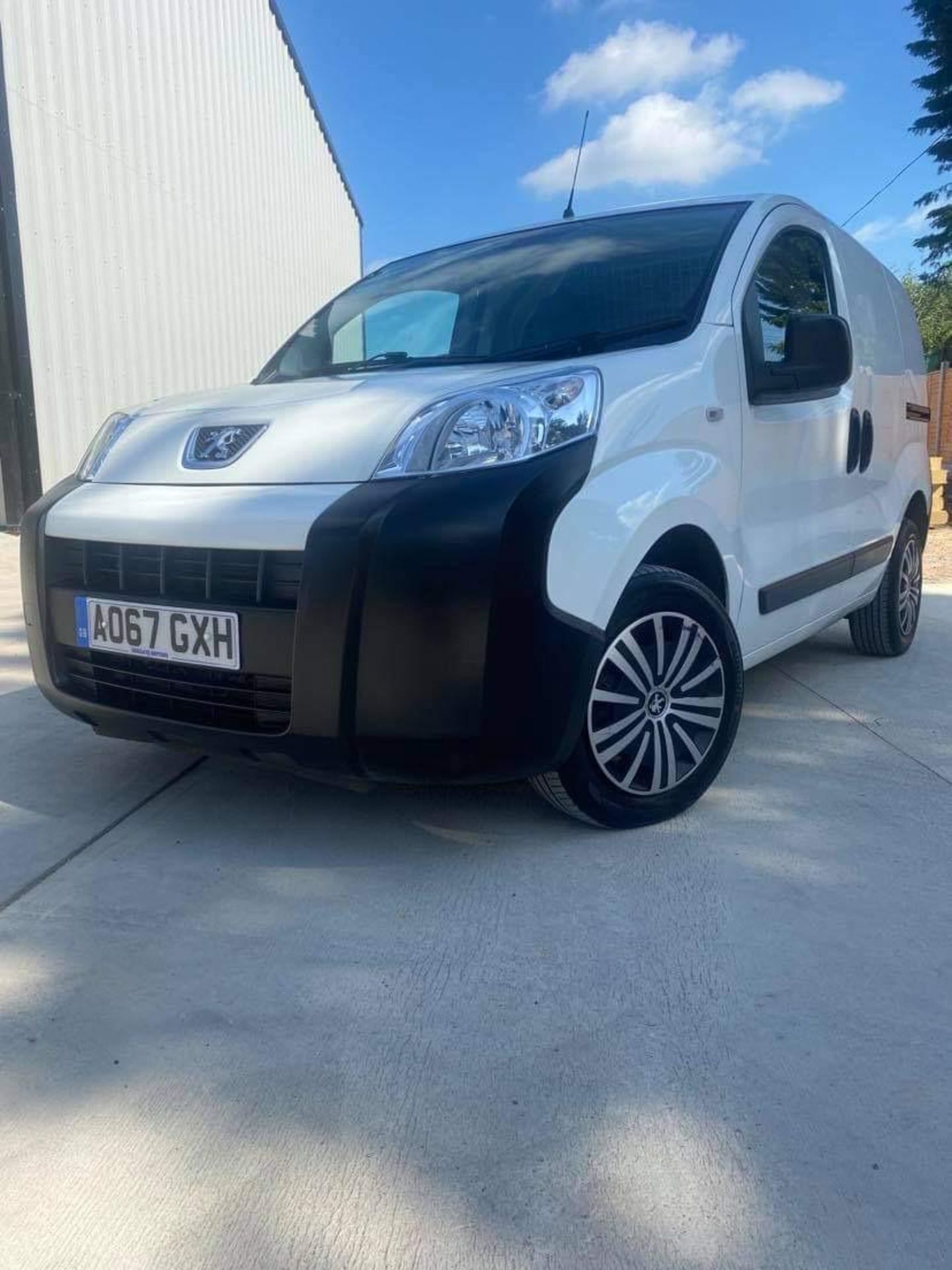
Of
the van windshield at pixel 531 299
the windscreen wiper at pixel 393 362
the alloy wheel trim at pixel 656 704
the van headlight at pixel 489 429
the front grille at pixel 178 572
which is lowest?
the alloy wheel trim at pixel 656 704

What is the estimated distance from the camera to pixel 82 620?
7.64 feet

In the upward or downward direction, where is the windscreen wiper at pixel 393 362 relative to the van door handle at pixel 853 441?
upward

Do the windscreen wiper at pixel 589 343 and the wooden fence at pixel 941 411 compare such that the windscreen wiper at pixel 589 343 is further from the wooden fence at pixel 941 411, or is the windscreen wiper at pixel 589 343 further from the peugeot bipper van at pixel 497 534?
the wooden fence at pixel 941 411

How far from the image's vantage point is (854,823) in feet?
8.16

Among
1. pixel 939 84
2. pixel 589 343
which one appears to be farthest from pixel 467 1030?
pixel 939 84

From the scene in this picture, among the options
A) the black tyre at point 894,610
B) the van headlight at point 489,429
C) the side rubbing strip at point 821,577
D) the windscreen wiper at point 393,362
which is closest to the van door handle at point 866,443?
the side rubbing strip at point 821,577

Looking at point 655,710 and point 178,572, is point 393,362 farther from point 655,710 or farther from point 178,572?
point 655,710

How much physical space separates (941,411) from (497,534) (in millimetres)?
16562

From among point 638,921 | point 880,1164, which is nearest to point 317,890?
point 638,921

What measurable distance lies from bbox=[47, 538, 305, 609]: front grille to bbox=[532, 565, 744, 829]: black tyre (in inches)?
28.5

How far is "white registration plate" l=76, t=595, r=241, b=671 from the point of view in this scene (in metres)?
2.09

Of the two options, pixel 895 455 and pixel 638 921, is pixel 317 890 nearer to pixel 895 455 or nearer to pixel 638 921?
pixel 638 921

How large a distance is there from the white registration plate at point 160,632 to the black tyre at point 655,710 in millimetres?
789

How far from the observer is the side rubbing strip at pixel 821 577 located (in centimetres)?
295
